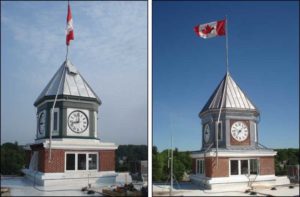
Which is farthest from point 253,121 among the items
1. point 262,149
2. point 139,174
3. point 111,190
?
point 111,190

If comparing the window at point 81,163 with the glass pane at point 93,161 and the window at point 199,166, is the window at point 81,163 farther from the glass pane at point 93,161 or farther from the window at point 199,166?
the window at point 199,166

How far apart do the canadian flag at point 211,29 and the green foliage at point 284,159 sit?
1334 mm

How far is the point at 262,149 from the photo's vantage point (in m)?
3.78

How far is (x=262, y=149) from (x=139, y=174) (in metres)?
1.28

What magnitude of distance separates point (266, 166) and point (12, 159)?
2.68 metres

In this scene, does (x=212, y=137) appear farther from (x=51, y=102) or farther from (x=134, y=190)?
(x=51, y=102)

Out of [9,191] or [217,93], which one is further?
[217,93]

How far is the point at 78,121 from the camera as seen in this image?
13.1 feet

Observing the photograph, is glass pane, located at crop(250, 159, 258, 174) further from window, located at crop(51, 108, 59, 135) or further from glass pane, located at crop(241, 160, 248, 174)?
window, located at crop(51, 108, 59, 135)

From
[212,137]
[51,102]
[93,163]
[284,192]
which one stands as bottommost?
[284,192]

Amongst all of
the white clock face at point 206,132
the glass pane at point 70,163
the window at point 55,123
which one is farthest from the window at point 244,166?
the window at point 55,123

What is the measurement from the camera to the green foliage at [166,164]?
3.85 meters

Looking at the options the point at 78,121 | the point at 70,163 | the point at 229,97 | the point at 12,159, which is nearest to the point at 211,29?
the point at 229,97

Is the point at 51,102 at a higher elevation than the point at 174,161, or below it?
higher
